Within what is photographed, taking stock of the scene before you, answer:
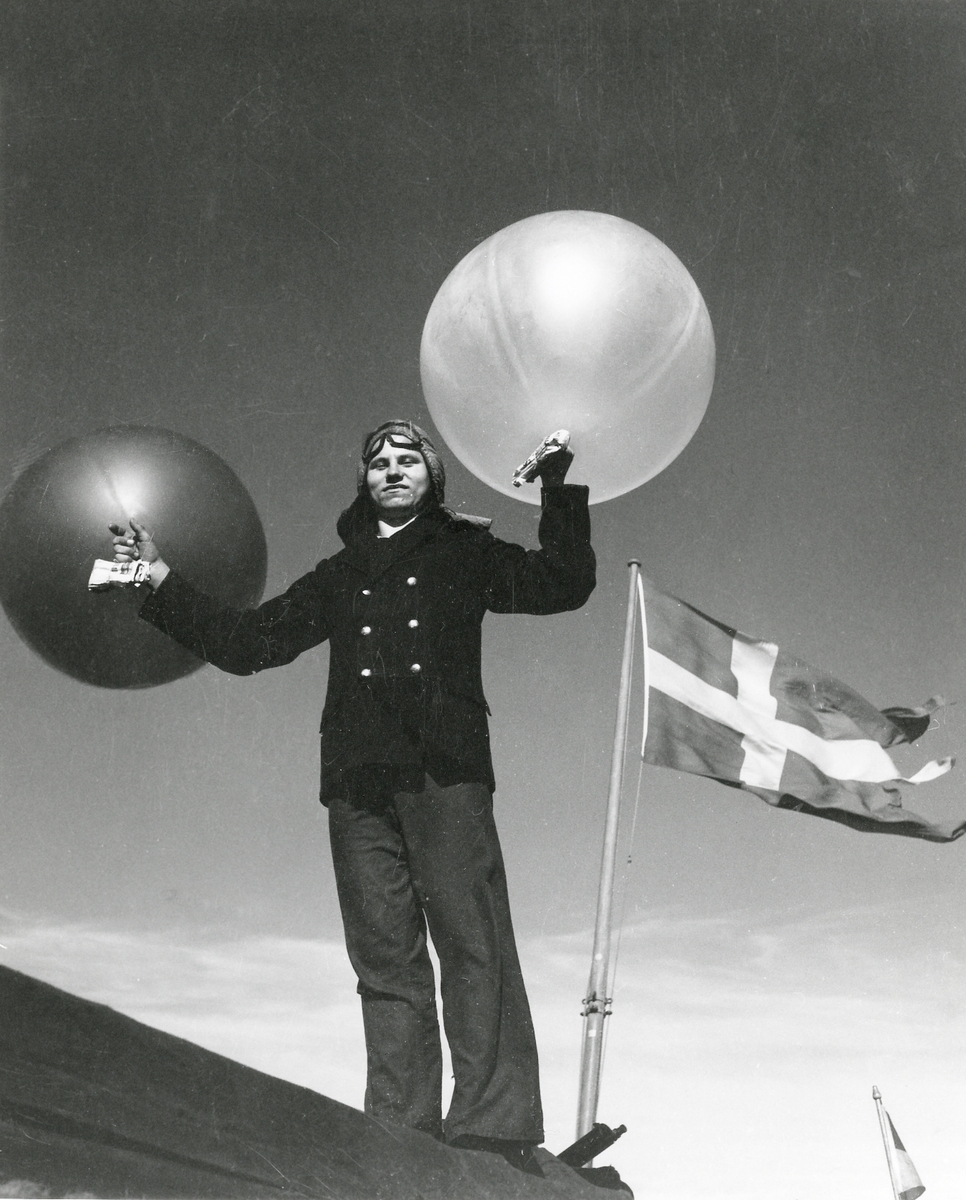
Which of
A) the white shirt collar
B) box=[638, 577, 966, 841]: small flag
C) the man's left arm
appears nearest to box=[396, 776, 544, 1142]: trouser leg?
the man's left arm

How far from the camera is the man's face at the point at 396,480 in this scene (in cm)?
404

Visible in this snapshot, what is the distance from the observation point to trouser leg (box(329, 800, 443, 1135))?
3.47 metres

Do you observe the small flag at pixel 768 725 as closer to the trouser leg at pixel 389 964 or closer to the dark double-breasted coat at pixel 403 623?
the dark double-breasted coat at pixel 403 623

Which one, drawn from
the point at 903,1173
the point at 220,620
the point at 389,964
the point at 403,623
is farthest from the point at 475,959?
the point at 903,1173

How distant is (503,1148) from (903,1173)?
4469mm

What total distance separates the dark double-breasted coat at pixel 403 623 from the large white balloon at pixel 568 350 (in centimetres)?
20

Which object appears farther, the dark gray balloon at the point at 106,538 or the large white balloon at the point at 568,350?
the dark gray balloon at the point at 106,538

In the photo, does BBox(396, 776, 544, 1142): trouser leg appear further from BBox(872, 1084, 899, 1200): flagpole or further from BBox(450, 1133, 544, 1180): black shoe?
BBox(872, 1084, 899, 1200): flagpole

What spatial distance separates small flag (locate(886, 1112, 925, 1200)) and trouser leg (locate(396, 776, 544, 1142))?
391cm

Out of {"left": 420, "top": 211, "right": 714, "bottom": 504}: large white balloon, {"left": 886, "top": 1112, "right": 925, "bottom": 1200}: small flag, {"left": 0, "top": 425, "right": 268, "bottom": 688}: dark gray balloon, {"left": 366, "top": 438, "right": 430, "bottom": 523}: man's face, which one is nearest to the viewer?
{"left": 420, "top": 211, "right": 714, "bottom": 504}: large white balloon

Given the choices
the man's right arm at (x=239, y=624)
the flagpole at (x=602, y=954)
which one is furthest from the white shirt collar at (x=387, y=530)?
the flagpole at (x=602, y=954)

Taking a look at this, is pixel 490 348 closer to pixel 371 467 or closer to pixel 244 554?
pixel 371 467

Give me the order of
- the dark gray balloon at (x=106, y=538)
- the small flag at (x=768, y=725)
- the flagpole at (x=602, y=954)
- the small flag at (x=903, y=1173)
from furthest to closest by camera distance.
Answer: the small flag at (x=903, y=1173), the small flag at (x=768, y=725), the flagpole at (x=602, y=954), the dark gray balloon at (x=106, y=538)

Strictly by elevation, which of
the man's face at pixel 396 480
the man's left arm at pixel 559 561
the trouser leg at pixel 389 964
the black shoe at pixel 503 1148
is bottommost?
the black shoe at pixel 503 1148
